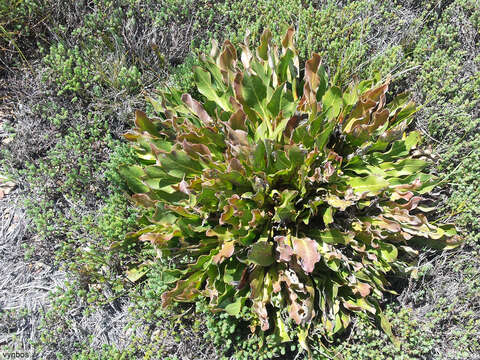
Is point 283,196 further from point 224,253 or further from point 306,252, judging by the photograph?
point 224,253

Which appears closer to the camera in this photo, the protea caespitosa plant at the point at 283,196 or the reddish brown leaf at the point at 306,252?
the reddish brown leaf at the point at 306,252

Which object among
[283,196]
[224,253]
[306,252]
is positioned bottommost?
[306,252]

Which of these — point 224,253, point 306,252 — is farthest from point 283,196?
point 224,253

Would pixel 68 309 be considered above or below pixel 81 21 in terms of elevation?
below

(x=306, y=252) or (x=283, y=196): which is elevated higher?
(x=283, y=196)

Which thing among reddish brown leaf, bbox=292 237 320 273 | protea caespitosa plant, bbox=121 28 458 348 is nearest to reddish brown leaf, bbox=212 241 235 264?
protea caespitosa plant, bbox=121 28 458 348

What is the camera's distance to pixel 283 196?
2.54 m

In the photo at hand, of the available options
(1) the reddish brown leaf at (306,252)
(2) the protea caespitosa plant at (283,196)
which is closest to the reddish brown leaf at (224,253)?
(2) the protea caespitosa plant at (283,196)

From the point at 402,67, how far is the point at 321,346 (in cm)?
236

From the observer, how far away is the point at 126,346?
289cm

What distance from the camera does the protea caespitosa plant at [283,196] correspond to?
8.32 feet

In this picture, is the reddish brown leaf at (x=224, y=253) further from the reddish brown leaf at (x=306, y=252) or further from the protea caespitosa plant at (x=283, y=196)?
the reddish brown leaf at (x=306, y=252)

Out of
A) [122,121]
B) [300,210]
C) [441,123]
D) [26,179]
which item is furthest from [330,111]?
[26,179]

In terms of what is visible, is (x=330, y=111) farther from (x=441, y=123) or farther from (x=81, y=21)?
(x=81, y=21)
